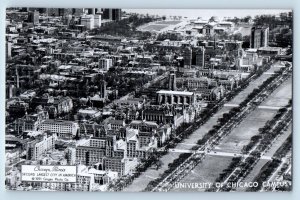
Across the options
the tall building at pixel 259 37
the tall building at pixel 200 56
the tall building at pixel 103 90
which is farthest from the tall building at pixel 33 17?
the tall building at pixel 259 37

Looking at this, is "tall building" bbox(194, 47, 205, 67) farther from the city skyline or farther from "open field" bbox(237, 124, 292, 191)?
"open field" bbox(237, 124, 292, 191)

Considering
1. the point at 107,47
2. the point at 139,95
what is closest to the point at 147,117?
the point at 139,95

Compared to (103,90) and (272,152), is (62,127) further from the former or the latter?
(272,152)

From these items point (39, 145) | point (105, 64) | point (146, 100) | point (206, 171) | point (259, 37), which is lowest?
point (206, 171)

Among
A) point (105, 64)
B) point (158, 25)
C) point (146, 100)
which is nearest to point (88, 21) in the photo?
point (105, 64)

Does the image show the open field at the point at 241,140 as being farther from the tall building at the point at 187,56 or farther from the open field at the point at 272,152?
the tall building at the point at 187,56

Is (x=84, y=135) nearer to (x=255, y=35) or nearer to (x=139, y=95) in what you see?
(x=139, y=95)

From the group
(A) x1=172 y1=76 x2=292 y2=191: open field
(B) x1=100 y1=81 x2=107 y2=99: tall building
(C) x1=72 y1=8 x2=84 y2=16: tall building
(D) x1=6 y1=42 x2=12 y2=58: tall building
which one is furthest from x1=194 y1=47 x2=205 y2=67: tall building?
(D) x1=6 y1=42 x2=12 y2=58: tall building
